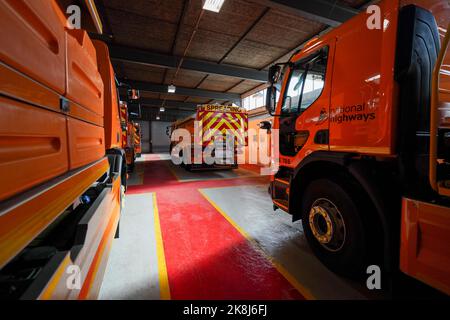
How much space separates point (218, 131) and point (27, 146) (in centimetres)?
730

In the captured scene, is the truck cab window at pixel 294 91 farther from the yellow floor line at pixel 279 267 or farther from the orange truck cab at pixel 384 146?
the yellow floor line at pixel 279 267

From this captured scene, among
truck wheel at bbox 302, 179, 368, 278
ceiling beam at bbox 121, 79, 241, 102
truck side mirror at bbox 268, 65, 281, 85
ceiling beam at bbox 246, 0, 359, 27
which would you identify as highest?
ceiling beam at bbox 121, 79, 241, 102

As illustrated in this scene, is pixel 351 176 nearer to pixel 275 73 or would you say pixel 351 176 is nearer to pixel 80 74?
pixel 275 73

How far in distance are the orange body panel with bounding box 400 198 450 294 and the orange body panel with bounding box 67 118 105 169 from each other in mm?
2314

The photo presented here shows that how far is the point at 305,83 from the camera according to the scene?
2.69 metres

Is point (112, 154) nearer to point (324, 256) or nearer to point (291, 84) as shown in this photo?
point (291, 84)

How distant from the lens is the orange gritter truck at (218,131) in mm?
7871

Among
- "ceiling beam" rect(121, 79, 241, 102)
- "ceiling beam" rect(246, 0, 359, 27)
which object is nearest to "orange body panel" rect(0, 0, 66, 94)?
"ceiling beam" rect(246, 0, 359, 27)

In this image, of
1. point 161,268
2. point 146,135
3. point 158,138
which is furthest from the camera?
point 158,138

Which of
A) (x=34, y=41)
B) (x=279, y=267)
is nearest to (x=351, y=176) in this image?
(x=279, y=267)

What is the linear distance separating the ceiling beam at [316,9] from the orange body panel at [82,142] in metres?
4.26

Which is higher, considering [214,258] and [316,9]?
[316,9]

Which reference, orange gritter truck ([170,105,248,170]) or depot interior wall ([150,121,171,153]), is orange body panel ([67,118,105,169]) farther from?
depot interior wall ([150,121,171,153])

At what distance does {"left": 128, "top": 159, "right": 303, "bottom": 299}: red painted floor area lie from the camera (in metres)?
1.90
